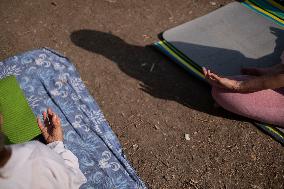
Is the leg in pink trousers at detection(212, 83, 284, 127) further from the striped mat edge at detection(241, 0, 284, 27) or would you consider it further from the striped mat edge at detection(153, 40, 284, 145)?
the striped mat edge at detection(241, 0, 284, 27)

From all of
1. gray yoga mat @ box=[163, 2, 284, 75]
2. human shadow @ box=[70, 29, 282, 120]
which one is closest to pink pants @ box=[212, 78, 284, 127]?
human shadow @ box=[70, 29, 282, 120]

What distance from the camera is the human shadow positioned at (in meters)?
3.92

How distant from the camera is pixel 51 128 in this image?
10.3ft

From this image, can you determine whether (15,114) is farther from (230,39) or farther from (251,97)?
(230,39)

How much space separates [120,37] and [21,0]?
6.34ft

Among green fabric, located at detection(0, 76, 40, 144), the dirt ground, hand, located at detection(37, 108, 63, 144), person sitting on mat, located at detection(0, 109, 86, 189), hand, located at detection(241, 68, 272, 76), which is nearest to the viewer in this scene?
person sitting on mat, located at detection(0, 109, 86, 189)

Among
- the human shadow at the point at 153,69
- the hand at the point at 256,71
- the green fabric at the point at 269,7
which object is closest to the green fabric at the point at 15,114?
the human shadow at the point at 153,69

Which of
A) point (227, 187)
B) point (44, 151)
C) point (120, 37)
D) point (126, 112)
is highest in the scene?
point (44, 151)

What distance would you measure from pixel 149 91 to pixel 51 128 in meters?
1.35

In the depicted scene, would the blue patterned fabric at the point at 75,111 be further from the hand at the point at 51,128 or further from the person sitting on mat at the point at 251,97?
the person sitting on mat at the point at 251,97

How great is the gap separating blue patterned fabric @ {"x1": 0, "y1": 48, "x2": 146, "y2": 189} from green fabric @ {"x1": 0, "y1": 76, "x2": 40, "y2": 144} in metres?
0.11

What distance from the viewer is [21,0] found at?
18.2ft

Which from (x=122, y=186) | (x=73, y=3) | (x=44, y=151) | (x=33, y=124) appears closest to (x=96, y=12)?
(x=73, y=3)

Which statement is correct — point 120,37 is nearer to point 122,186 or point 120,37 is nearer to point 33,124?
point 33,124
